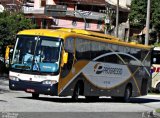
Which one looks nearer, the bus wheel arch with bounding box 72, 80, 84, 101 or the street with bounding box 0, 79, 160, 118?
the street with bounding box 0, 79, 160, 118

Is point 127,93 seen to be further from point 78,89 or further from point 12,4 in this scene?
point 12,4

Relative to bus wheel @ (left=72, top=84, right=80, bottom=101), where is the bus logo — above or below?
above

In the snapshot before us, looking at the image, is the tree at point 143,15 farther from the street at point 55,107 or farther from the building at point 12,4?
the street at point 55,107

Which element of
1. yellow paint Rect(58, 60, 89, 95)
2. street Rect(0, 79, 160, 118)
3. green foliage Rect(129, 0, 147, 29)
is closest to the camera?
street Rect(0, 79, 160, 118)

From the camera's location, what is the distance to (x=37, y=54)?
74.2ft

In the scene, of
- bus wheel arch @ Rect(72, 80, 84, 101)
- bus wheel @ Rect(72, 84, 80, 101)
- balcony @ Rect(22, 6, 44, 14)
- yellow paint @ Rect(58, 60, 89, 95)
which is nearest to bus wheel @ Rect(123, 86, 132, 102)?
bus wheel arch @ Rect(72, 80, 84, 101)

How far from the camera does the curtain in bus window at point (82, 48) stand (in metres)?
23.6

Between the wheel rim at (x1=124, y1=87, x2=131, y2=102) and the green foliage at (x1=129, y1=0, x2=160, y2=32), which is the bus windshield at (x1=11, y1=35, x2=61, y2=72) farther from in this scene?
the green foliage at (x1=129, y1=0, x2=160, y2=32)

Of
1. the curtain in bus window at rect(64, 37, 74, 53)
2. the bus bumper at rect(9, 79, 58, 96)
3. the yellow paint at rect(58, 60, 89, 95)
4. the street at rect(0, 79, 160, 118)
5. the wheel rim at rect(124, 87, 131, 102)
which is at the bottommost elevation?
the wheel rim at rect(124, 87, 131, 102)

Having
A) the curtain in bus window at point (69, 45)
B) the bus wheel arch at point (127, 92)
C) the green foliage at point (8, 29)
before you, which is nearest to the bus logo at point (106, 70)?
the bus wheel arch at point (127, 92)

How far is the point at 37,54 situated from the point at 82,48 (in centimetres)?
240

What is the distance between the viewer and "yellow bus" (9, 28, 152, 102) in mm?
22438

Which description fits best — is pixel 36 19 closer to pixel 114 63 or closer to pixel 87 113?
pixel 114 63

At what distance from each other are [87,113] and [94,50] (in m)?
6.88
